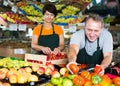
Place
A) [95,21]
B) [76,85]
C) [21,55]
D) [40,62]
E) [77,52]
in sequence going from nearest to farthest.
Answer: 1. [76,85]
2. [95,21]
3. [77,52]
4. [40,62]
5. [21,55]

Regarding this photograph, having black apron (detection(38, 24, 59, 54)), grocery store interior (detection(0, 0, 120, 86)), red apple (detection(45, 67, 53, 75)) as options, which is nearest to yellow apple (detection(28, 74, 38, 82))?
red apple (detection(45, 67, 53, 75))

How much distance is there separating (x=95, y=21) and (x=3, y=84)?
1353mm

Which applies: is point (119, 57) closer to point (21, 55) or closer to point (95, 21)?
point (21, 55)

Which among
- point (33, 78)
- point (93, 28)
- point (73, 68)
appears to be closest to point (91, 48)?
point (93, 28)

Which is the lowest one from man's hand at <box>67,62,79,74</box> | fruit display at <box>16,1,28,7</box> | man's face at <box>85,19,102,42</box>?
man's hand at <box>67,62,79,74</box>

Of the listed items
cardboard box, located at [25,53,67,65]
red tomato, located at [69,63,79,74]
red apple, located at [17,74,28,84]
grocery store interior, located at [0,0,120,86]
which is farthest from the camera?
grocery store interior, located at [0,0,120,86]

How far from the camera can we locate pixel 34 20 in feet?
27.2

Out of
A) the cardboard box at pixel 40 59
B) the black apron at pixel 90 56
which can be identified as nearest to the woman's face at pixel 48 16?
the cardboard box at pixel 40 59

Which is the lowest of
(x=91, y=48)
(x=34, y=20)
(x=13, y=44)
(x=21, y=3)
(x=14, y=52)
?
(x=14, y=52)

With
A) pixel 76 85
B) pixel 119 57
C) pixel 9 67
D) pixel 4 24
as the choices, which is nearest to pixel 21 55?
pixel 4 24

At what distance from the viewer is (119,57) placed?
22.7 ft

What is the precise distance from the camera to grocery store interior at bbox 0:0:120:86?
6994 millimetres

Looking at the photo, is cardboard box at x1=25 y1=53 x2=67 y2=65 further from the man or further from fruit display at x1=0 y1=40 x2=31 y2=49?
fruit display at x1=0 y1=40 x2=31 y2=49

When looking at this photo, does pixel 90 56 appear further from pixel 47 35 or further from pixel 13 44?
pixel 13 44
